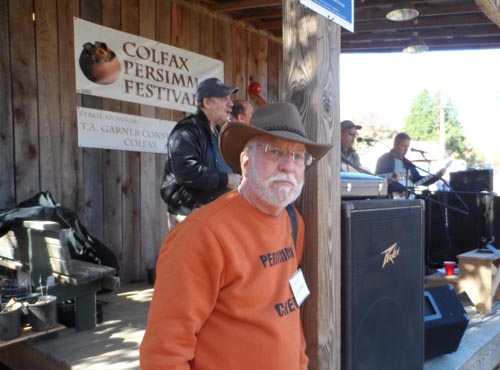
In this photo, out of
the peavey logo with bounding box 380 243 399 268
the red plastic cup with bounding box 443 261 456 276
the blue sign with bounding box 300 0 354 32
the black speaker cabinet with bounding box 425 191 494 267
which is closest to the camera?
the blue sign with bounding box 300 0 354 32

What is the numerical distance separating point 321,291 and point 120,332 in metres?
1.57

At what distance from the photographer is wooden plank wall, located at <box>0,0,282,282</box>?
11.5 ft

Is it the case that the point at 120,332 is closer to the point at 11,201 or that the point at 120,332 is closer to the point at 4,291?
the point at 4,291

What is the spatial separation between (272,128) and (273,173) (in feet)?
0.50

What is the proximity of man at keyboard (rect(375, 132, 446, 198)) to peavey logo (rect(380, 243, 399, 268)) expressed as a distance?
285cm

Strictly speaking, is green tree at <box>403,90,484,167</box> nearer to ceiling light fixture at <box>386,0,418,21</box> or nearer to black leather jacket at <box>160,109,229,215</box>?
ceiling light fixture at <box>386,0,418,21</box>

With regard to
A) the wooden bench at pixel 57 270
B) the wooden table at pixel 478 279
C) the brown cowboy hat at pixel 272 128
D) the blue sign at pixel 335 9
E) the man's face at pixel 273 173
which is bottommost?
the wooden table at pixel 478 279

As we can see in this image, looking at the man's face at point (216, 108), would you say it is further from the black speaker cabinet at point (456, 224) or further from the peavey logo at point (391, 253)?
the black speaker cabinet at point (456, 224)

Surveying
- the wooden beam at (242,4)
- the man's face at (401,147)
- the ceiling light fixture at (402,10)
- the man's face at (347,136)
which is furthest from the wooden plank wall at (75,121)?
the man's face at (401,147)

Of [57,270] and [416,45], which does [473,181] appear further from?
[57,270]

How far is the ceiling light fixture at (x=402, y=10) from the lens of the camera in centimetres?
445

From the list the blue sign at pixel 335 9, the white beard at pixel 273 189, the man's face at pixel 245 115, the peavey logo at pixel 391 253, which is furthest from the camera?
the man's face at pixel 245 115

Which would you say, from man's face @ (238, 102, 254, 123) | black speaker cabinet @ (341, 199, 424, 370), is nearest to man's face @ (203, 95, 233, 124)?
man's face @ (238, 102, 254, 123)

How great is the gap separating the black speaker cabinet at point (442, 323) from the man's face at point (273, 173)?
168 centimetres
